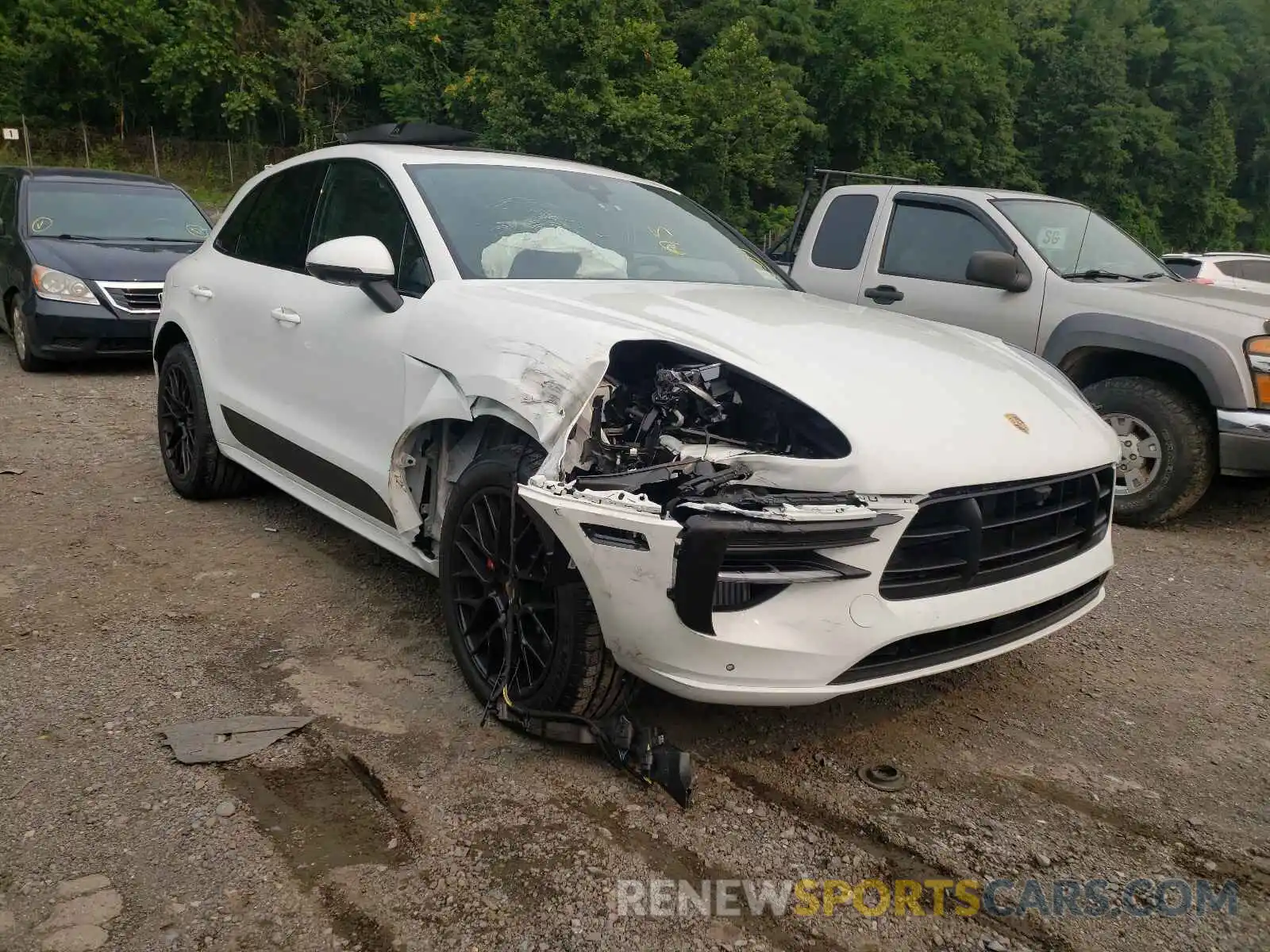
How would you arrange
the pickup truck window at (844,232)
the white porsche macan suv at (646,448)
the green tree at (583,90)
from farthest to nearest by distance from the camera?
the green tree at (583,90) → the pickup truck window at (844,232) → the white porsche macan suv at (646,448)

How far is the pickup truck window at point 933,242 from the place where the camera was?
256 inches

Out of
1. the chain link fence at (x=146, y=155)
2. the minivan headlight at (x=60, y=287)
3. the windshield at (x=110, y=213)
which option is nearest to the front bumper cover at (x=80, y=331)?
the minivan headlight at (x=60, y=287)

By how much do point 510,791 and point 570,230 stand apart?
2089 mm

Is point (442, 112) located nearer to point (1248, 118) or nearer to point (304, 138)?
point (304, 138)

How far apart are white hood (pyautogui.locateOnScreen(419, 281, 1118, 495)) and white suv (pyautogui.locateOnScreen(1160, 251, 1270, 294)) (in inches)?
335

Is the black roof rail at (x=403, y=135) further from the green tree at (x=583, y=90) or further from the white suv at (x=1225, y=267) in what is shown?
the green tree at (x=583, y=90)

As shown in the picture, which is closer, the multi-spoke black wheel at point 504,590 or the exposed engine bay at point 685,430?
the exposed engine bay at point 685,430

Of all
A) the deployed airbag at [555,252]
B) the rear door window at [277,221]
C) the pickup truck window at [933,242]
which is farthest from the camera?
the pickup truck window at [933,242]

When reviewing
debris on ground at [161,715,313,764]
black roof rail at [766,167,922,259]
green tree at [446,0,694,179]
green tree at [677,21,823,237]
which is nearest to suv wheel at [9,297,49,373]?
black roof rail at [766,167,922,259]

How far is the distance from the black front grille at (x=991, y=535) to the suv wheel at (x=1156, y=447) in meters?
2.51

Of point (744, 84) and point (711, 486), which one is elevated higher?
point (744, 84)

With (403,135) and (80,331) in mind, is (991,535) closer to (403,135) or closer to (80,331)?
(403,135)

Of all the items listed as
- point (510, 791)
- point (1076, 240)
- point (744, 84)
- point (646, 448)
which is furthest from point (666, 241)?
point (744, 84)

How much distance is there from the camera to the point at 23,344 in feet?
28.0
